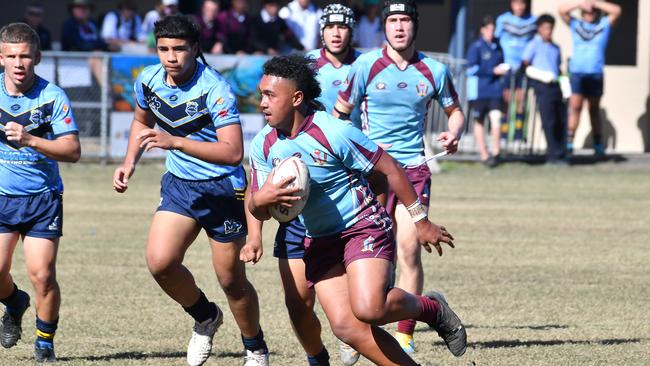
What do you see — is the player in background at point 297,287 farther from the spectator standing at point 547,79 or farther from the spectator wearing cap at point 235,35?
the spectator wearing cap at point 235,35

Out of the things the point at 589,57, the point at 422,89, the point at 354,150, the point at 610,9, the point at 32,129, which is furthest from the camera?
the point at 610,9

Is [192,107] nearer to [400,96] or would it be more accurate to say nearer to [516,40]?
[400,96]

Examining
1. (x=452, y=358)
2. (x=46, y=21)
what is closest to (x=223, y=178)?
(x=452, y=358)

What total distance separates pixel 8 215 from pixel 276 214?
77.9 inches

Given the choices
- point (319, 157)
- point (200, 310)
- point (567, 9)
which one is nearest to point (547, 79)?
point (567, 9)

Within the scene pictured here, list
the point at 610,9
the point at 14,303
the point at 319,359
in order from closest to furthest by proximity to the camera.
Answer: the point at 319,359 → the point at 14,303 → the point at 610,9

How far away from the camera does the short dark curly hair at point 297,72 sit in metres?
6.03

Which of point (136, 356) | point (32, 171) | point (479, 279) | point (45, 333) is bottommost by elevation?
point (479, 279)

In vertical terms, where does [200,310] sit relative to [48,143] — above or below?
below

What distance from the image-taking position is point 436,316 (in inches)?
253

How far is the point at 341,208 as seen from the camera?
608 cm

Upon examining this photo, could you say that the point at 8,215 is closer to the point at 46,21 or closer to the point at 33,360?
the point at 33,360

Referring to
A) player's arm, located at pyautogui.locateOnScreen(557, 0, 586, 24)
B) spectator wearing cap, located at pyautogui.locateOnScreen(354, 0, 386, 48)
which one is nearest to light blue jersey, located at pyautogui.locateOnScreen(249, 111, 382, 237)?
player's arm, located at pyautogui.locateOnScreen(557, 0, 586, 24)

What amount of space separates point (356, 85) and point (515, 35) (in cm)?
1085
